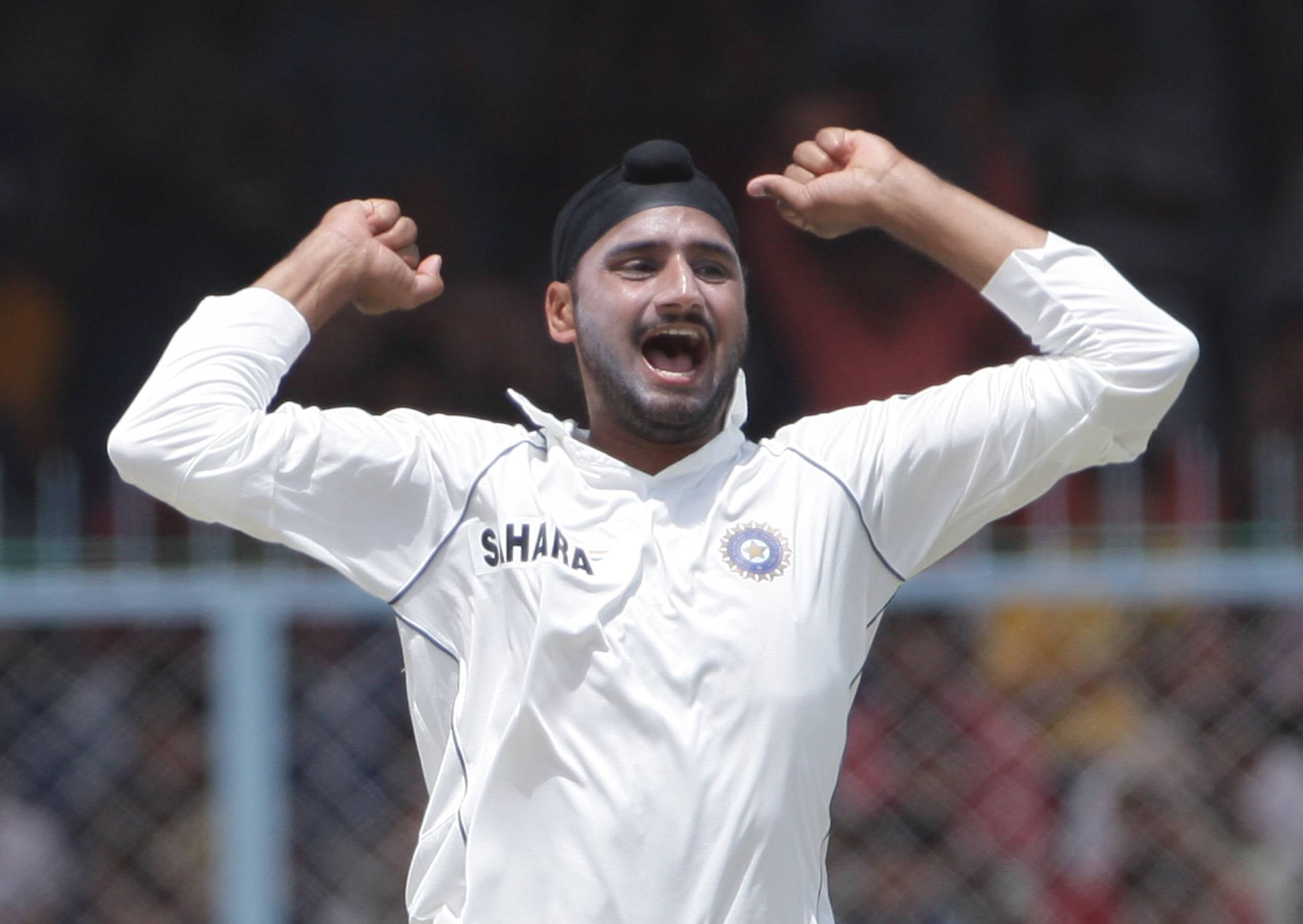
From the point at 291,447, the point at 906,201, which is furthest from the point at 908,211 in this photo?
the point at 291,447

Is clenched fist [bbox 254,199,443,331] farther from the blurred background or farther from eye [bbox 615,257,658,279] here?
the blurred background

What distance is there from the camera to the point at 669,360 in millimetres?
2729

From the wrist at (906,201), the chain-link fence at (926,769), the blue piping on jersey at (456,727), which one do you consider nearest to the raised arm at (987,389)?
the wrist at (906,201)

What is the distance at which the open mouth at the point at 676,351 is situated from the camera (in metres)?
2.69

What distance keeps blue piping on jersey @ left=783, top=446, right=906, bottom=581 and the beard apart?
127 mm

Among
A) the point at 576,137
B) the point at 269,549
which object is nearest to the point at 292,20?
the point at 576,137

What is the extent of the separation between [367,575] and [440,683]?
17 cm

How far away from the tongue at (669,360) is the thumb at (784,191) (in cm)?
25

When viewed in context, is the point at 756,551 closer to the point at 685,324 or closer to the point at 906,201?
the point at 685,324

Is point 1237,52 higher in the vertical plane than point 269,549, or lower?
higher

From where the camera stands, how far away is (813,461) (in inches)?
105

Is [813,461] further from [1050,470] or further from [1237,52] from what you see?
[1237,52]

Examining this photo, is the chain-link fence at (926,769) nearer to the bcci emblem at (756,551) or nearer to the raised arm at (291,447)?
the raised arm at (291,447)

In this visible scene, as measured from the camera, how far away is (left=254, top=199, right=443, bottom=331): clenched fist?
277 cm
